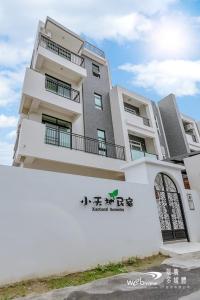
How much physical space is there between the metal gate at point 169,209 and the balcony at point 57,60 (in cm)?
845

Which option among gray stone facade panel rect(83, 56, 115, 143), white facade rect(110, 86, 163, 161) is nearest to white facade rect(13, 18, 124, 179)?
gray stone facade panel rect(83, 56, 115, 143)

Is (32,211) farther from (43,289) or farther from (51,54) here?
(51,54)

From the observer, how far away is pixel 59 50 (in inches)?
516

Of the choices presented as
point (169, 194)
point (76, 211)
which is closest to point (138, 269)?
point (76, 211)

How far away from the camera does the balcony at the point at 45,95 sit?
995cm

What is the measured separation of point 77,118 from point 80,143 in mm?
1592

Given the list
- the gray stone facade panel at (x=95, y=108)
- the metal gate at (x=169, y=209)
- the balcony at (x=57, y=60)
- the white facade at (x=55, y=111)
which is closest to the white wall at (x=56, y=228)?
the metal gate at (x=169, y=209)

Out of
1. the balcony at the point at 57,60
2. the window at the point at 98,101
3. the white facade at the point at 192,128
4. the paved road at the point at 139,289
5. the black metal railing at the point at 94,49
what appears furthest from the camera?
the white facade at the point at 192,128

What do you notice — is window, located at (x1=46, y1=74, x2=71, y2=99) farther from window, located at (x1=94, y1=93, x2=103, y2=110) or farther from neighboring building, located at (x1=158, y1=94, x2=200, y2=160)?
neighboring building, located at (x1=158, y1=94, x2=200, y2=160)

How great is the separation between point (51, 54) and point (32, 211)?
10.0 m

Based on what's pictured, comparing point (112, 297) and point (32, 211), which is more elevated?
point (32, 211)

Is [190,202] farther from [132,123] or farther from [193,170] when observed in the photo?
[132,123]

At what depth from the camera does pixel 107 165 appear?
10742mm

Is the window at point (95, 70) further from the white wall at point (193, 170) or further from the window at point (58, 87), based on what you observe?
the white wall at point (193, 170)
